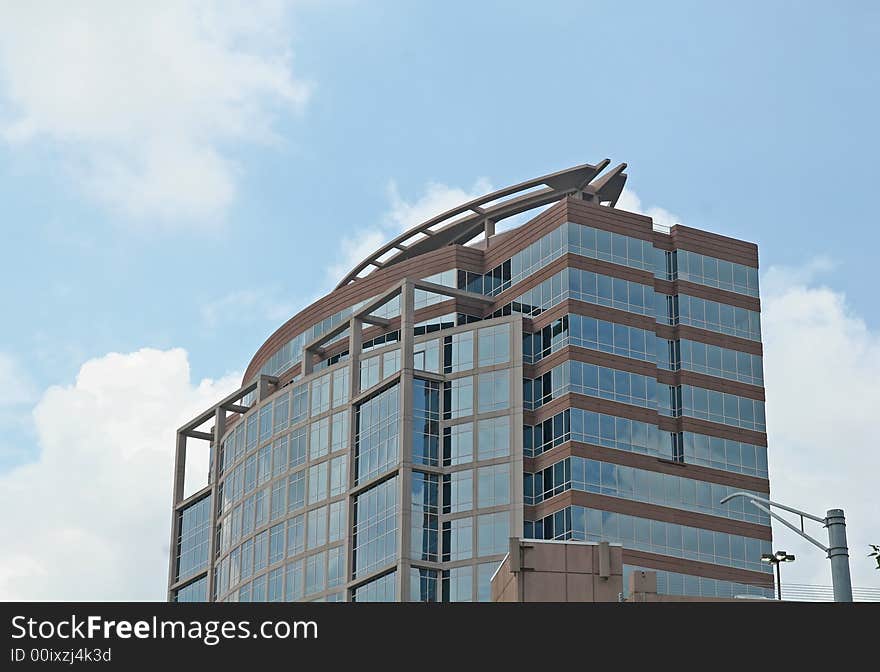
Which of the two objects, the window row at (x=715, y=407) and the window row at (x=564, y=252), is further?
the window row at (x=715, y=407)

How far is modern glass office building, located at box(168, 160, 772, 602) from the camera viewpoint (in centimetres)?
10938

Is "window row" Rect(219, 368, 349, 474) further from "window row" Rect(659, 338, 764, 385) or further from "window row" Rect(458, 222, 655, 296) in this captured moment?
"window row" Rect(659, 338, 764, 385)

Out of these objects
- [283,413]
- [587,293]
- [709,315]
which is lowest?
[283,413]

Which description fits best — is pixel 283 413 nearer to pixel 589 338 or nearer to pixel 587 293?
pixel 589 338

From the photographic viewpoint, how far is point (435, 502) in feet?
368

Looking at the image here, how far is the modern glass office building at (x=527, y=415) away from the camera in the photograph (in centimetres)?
10938

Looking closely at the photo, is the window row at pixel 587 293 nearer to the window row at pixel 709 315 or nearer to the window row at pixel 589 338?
the window row at pixel 589 338

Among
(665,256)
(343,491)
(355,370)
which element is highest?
(665,256)

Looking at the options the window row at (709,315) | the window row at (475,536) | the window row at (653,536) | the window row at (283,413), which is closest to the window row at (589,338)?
the window row at (709,315)

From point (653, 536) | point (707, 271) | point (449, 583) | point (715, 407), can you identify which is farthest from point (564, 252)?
point (449, 583)

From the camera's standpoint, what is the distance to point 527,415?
368 feet
